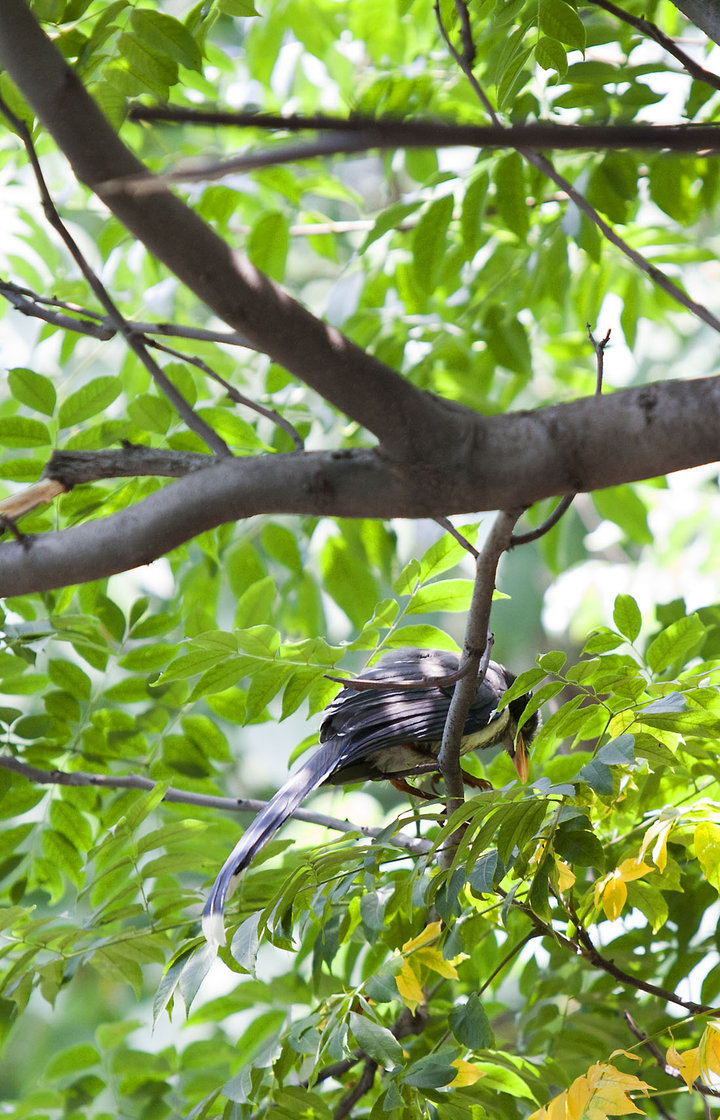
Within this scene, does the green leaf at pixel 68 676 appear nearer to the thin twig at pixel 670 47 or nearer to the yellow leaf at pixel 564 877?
the yellow leaf at pixel 564 877

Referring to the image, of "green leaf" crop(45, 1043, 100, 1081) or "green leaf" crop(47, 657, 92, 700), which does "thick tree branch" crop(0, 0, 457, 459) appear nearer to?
"green leaf" crop(47, 657, 92, 700)

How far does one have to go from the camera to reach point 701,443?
0.63 meters

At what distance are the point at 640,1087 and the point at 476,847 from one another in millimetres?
235

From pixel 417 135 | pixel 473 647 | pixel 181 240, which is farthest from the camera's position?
pixel 473 647

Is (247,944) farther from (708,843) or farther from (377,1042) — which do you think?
(708,843)

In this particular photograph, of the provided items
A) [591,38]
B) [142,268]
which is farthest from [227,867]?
[142,268]

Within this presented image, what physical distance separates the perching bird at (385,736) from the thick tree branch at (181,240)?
0.60 meters

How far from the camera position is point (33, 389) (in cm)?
131

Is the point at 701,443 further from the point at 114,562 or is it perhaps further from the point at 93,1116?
the point at 93,1116

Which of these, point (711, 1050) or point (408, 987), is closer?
point (711, 1050)

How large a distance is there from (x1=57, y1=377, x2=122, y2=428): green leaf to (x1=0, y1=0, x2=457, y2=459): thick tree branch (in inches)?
28.4

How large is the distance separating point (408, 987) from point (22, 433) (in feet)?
2.86

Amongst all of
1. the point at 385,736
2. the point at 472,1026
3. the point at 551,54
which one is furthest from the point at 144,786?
the point at 551,54

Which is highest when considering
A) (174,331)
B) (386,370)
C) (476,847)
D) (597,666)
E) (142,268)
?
(142,268)
